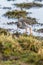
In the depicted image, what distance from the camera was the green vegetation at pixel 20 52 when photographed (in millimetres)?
9414

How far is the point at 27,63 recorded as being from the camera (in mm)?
9391

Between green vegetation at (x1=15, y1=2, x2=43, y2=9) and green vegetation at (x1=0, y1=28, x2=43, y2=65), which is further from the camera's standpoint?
green vegetation at (x1=15, y1=2, x2=43, y2=9)

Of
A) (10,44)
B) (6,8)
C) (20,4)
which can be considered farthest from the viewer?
(20,4)

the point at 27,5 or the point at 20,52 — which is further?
the point at 27,5

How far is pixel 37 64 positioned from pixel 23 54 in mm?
1266

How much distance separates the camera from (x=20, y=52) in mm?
10367

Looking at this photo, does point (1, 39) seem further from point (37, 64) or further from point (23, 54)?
point (37, 64)

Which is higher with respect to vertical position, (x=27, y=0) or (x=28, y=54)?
(x=28, y=54)

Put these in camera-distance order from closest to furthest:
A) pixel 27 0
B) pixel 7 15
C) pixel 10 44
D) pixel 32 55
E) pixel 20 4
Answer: pixel 32 55
pixel 10 44
pixel 7 15
pixel 20 4
pixel 27 0

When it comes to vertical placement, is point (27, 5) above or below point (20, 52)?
below

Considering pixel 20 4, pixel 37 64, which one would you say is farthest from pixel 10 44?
pixel 20 4

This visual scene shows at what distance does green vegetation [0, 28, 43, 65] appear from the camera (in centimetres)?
941

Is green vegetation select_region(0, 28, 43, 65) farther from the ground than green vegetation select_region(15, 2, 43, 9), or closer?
farther from the ground

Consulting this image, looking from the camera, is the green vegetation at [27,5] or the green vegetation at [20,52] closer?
the green vegetation at [20,52]
